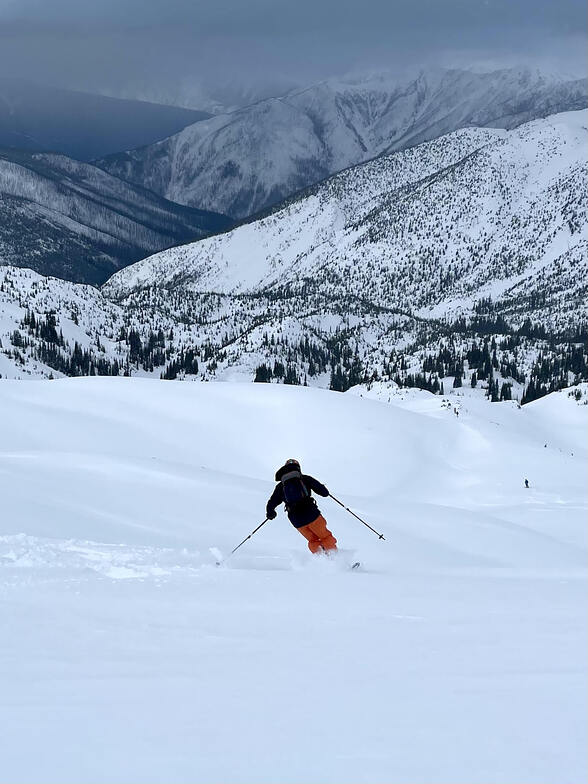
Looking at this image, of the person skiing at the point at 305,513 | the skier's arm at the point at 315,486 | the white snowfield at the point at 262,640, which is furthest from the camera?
the skier's arm at the point at 315,486

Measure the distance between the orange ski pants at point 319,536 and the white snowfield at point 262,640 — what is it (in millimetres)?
397

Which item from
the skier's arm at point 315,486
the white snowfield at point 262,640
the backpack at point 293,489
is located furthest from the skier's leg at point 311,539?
the skier's arm at point 315,486

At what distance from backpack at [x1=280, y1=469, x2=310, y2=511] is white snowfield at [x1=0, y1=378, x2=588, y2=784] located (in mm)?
1155

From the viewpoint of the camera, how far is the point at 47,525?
41.9 feet

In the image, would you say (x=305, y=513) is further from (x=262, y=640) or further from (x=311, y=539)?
(x=262, y=640)

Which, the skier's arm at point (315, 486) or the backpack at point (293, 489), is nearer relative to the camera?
the backpack at point (293, 489)

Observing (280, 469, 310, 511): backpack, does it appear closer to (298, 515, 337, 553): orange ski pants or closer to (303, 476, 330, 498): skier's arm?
(303, 476, 330, 498): skier's arm

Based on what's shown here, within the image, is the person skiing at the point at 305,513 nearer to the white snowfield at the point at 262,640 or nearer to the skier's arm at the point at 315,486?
the skier's arm at the point at 315,486

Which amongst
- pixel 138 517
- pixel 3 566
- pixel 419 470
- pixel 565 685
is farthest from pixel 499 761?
pixel 419 470

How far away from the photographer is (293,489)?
45.2 feet

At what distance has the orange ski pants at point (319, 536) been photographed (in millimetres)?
13648

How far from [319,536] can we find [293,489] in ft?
3.74

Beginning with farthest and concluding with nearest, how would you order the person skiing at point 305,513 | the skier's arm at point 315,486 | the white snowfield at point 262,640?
the skier's arm at point 315,486 → the person skiing at point 305,513 → the white snowfield at point 262,640

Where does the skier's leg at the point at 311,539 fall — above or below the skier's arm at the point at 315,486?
below
